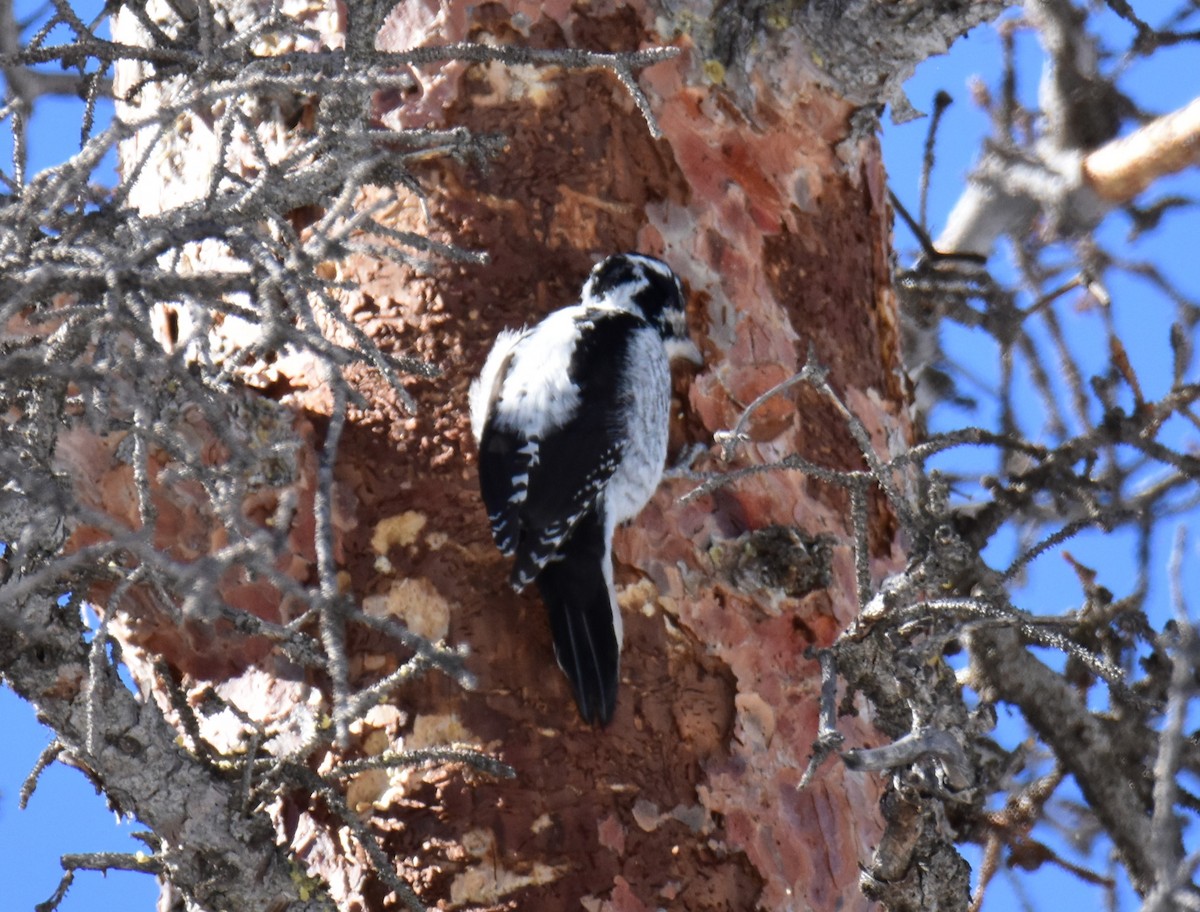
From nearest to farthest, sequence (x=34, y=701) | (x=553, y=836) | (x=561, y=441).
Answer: (x=34, y=701) → (x=553, y=836) → (x=561, y=441)

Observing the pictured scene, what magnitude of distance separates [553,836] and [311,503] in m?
0.74

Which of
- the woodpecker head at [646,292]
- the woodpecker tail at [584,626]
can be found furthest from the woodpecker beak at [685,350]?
the woodpecker tail at [584,626]

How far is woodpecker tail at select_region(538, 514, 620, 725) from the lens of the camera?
2.75 metres

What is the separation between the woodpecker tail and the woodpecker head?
0.54 meters

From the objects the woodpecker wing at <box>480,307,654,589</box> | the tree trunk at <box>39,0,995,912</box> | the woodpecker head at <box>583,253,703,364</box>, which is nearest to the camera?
the tree trunk at <box>39,0,995,912</box>

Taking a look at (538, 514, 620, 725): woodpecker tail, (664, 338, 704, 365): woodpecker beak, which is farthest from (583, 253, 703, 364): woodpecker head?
(538, 514, 620, 725): woodpecker tail

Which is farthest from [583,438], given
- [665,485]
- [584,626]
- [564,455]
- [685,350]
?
[584,626]

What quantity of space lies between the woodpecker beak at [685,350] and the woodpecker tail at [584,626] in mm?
543

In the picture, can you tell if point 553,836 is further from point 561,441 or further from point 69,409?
point 69,409

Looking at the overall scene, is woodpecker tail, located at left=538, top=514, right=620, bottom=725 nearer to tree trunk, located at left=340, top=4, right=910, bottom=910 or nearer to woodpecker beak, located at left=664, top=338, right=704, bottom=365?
tree trunk, located at left=340, top=4, right=910, bottom=910

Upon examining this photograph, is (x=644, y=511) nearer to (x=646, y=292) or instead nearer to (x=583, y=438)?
(x=583, y=438)

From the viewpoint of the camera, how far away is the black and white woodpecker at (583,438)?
2.80m

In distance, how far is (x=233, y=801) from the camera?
2.52 metres

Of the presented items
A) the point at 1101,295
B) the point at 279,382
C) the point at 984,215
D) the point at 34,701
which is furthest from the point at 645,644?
the point at 984,215
